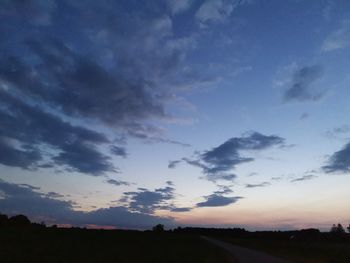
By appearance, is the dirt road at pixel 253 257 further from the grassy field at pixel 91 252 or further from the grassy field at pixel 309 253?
the grassy field at pixel 309 253

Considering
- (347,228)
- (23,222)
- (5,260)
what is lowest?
(5,260)

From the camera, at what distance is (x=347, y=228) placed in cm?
18888

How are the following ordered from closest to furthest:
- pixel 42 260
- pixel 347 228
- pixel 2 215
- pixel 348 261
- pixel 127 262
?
pixel 42 260 < pixel 127 262 < pixel 348 261 < pixel 2 215 < pixel 347 228

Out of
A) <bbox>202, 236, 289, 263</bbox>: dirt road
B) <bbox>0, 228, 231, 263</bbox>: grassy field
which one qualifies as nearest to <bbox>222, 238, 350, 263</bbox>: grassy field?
<bbox>202, 236, 289, 263</bbox>: dirt road

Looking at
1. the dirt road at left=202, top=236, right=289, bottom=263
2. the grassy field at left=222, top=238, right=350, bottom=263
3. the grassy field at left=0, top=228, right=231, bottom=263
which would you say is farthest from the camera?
the grassy field at left=222, top=238, right=350, bottom=263

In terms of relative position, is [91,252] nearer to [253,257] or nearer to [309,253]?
[253,257]

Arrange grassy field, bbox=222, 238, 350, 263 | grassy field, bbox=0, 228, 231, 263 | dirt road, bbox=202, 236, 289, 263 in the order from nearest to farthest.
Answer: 1. grassy field, bbox=0, 228, 231, 263
2. dirt road, bbox=202, 236, 289, 263
3. grassy field, bbox=222, 238, 350, 263

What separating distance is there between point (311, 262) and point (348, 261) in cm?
380

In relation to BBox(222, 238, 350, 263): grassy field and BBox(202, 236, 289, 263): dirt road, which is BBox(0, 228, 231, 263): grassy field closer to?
BBox(202, 236, 289, 263): dirt road

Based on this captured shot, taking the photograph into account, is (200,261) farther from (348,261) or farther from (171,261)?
(348,261)

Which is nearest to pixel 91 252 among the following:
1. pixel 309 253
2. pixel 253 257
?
pixel 253 257

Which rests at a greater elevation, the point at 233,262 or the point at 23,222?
the point at 23,222

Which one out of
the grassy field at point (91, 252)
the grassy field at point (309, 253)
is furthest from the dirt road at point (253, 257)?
the grassy field at point (309, 253)

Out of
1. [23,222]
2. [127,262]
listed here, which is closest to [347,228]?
[23,222]
